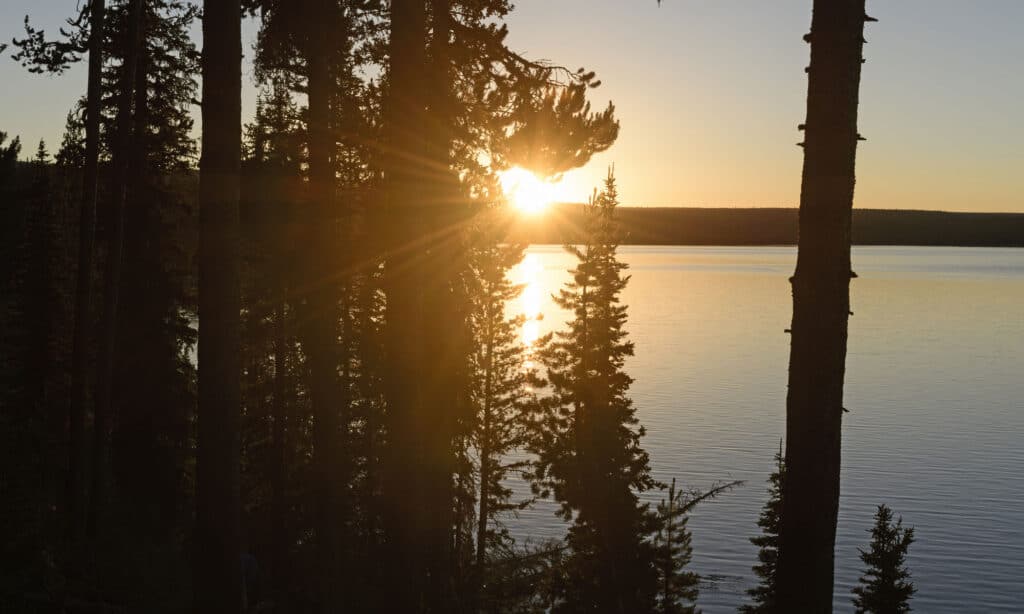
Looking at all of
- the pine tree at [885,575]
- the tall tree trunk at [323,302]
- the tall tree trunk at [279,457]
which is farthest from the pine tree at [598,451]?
the tall tree trunk at [323,302]

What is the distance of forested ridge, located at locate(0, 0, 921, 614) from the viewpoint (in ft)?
26.3

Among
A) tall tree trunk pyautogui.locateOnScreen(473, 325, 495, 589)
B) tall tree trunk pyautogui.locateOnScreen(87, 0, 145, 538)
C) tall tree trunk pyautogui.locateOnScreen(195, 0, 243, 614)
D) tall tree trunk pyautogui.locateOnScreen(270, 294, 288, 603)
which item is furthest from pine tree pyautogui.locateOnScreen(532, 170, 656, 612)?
tall tree trunk pyautogui.locateOnScreen(195, 0, 243, 614)

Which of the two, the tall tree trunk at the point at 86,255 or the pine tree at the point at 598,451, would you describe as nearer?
the tall tree trunk at the point at 86,255

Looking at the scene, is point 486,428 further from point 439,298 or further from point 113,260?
point 439,298

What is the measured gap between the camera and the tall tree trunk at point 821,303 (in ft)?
20.8

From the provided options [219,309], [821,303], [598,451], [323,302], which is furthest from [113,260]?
A: [821,303]

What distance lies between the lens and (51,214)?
1393 inches

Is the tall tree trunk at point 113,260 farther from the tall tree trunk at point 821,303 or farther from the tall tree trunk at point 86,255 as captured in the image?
the tall tree trunk at point 821,303

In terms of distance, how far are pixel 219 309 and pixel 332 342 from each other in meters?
5.84

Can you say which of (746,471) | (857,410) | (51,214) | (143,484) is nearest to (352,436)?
(143,484)

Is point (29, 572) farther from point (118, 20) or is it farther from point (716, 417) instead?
point (716, 417)

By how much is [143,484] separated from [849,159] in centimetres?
2591

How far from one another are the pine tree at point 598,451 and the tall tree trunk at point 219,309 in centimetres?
1471

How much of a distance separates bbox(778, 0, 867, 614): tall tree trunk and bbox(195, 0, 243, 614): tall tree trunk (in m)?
5.19
